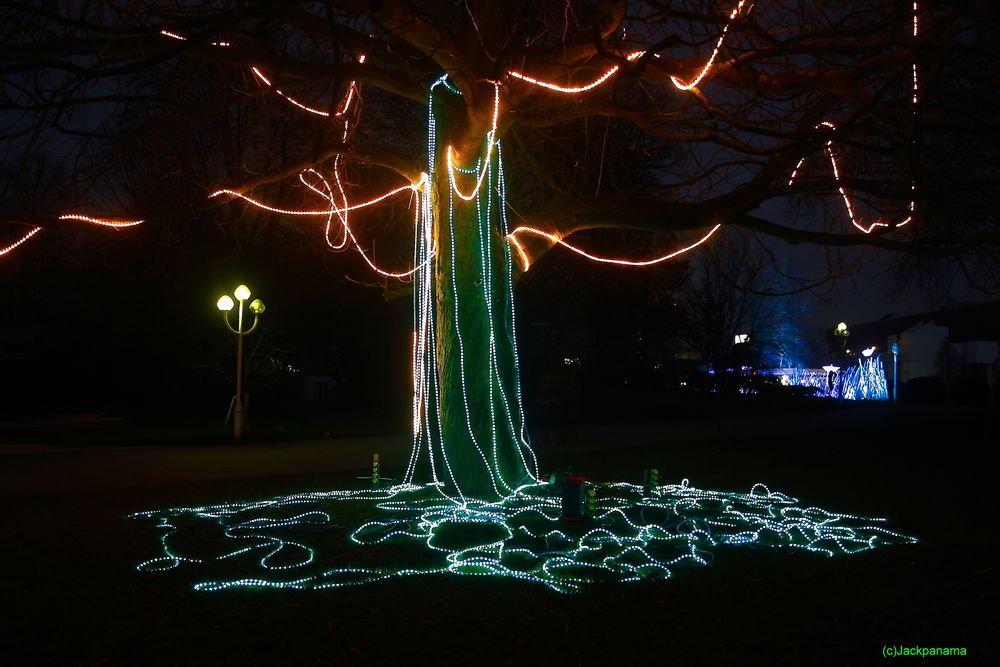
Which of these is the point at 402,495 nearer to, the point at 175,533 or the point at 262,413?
the point at 175,533

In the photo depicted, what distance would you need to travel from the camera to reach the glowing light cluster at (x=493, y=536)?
20.4 ft

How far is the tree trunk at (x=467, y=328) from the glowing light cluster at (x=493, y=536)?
0.46 m

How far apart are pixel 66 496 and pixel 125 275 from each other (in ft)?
45.9

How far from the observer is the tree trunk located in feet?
31.0

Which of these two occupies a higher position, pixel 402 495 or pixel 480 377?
pixel 480 377

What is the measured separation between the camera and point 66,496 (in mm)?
9914

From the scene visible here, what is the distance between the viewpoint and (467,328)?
9.60 meters

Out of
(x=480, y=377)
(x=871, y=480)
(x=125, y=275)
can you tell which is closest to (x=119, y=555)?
(x=480, y=377)

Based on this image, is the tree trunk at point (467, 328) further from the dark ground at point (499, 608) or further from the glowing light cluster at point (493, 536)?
the dark ground at point (499, 608)

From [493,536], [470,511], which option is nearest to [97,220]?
[470,511]

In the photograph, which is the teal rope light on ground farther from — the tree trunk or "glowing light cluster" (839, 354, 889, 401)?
"glowing light cluster" (839, 354, 889, 401)

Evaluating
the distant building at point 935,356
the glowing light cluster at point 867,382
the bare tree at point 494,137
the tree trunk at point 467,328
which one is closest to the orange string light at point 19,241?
the bare tree at point 494,137

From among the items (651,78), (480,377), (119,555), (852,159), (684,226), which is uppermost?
(651,78)

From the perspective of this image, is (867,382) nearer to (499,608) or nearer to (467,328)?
(467,328)
